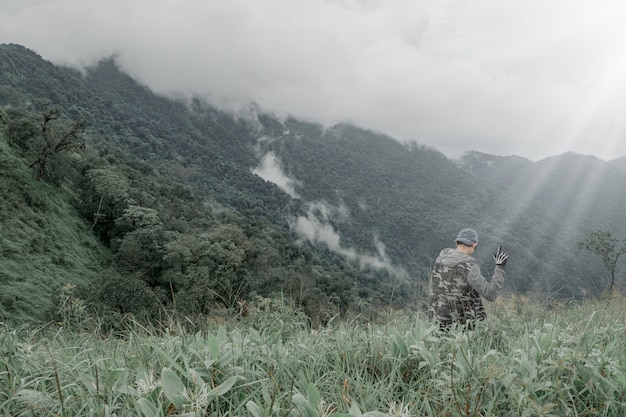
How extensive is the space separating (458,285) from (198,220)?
1894 inches

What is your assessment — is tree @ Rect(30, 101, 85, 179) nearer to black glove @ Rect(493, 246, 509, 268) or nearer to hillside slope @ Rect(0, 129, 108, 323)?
hillside slope @ Rect(0, 129, 108, 323)

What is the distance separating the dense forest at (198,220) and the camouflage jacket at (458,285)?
0.17 metres

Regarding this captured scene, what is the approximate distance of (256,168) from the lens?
620 ft

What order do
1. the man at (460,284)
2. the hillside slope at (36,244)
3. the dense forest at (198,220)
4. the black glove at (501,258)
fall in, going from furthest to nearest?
1. the hillside slope at (36,244)
2. the dense forest at (198,220)
3. the black glove at (501,258)
4. the man at (460,284)

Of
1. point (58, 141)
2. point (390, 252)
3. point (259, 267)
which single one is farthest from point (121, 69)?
point (259, 267)

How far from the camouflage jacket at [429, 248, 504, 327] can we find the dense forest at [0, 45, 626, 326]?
17 cm

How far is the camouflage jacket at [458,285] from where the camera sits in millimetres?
4086

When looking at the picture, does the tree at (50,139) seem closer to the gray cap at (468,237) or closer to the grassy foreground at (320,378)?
the gray cap at (468,237)

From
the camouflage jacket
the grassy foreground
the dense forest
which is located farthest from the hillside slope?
the grassy foreground

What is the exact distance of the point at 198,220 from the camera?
164 feet

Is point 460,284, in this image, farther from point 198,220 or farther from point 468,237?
point 198,220

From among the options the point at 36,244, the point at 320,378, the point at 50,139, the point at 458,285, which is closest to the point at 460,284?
the point at 458,285

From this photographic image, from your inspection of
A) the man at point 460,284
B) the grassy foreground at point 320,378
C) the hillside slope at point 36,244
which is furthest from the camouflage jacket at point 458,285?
the hillside slope at point 36,244

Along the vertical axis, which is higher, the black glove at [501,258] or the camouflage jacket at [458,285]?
the black glove at [501,258]
